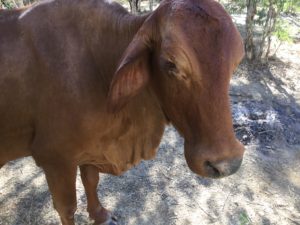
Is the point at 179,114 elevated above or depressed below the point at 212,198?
above

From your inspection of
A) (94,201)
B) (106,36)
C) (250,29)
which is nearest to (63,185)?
(94,201)

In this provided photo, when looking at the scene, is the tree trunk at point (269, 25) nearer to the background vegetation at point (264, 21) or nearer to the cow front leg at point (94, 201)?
the background vegetation at point (264, 21)

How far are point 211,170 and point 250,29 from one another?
5.02m

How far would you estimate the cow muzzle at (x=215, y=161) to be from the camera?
6.23ft

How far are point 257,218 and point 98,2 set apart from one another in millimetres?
2294

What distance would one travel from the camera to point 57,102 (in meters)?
2.31

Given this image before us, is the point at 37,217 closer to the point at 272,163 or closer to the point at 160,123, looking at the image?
the point at 160,123

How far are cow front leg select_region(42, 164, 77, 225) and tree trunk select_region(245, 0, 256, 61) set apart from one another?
476 centimetres

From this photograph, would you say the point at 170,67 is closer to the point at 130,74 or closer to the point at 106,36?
the point at 130,74

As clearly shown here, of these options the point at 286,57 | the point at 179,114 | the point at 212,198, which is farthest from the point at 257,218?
the point at 286,57

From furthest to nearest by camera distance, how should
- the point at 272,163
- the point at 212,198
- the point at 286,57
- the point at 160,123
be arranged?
the point at 286,57, the point at 272,163, the point at 212,198, the point at 160,123

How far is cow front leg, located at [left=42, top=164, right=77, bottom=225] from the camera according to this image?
2.53m

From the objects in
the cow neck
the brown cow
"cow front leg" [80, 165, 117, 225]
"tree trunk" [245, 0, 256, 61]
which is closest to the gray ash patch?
"tree trunk" [245, 0, 256, 61]

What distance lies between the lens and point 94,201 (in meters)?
3.33
